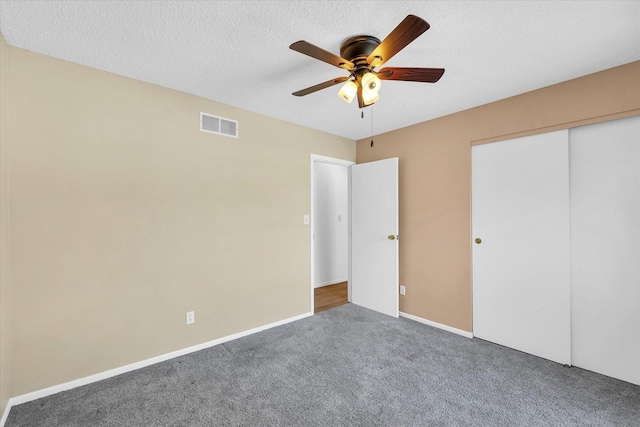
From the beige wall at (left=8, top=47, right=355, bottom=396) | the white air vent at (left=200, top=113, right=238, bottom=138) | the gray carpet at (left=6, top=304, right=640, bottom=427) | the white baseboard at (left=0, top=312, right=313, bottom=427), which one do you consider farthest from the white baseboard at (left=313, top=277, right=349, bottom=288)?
the white air vent at (left=200, top=113, right=238, bottom=138)

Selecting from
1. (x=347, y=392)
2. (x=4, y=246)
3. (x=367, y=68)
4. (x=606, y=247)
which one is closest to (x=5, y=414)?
(x=4, y=246)

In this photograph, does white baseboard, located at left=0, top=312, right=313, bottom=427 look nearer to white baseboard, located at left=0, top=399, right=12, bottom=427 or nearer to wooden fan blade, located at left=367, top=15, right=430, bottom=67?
white baseboard, located at left=0, top=399, right=12, bottom=427

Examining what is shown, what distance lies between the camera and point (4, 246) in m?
1.76

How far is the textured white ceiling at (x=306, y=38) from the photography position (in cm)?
154

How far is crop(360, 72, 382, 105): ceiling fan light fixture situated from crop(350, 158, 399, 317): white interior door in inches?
71.2

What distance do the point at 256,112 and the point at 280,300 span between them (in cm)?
219

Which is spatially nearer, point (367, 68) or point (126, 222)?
point (367, 68)

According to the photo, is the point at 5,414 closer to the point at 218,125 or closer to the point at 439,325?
the point at 218,125

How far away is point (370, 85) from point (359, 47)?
27cm

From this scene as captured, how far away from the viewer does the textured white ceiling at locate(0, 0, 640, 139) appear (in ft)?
5.06

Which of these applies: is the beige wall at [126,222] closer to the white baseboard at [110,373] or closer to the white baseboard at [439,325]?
the white baseboard at [110,373]

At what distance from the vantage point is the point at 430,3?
150 centimetres

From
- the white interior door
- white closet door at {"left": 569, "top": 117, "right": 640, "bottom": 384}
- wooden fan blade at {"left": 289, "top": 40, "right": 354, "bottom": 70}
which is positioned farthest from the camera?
the white interior door

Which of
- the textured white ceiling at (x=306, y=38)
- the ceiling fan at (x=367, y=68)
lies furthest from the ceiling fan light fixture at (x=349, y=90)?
the textured white ceiling at (x=306, y=38)
